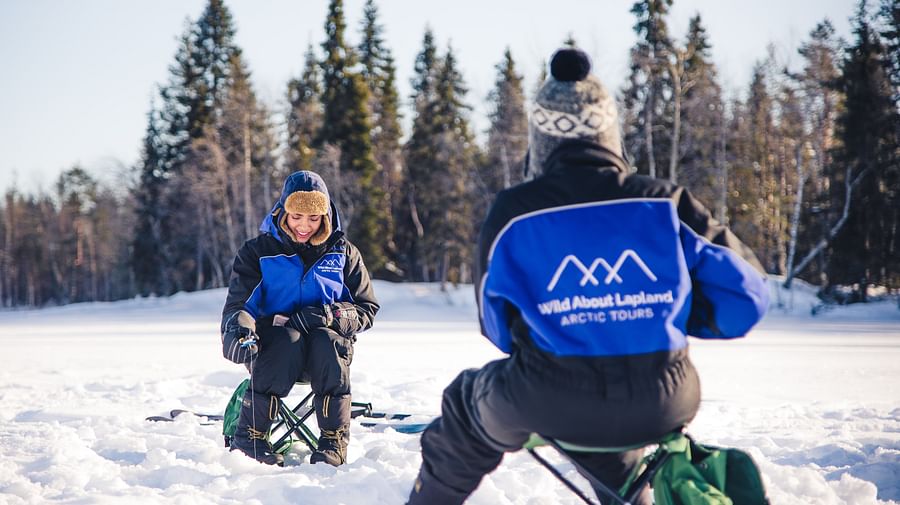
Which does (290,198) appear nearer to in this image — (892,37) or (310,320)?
(310,320)

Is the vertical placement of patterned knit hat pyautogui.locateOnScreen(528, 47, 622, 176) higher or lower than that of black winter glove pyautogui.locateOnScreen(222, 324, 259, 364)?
higher

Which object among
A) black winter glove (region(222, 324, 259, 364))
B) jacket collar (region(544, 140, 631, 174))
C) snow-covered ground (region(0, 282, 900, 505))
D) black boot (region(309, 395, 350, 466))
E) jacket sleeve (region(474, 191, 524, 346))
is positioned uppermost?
jacket collar (region(544, 140, 631, 174))

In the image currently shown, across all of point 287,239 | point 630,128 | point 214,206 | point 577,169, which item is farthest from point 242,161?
point 577,169

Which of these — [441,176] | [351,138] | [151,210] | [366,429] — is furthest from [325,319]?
[151,210]

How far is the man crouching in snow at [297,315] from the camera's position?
11.3 feet

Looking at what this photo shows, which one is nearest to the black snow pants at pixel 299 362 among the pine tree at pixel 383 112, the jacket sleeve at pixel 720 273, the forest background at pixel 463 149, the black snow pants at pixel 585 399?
the black snow pants at pixel 585 399

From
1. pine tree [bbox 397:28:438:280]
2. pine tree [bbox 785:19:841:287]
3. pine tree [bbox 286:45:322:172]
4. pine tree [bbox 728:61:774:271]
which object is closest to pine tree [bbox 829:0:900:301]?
pine tree [bbox 785:19:841:287]

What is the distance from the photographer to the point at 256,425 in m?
3.46

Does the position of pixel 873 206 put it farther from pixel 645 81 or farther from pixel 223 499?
pixel 223 499

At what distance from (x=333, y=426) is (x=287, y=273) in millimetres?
868

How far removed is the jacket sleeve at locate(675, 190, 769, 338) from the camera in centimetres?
170

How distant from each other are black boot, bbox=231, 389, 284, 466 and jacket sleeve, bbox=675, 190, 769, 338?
2456mm

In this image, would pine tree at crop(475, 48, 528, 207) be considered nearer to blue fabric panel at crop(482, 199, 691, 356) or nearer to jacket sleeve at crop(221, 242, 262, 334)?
jacket sleeve at crop(221, 242, 262, 334)

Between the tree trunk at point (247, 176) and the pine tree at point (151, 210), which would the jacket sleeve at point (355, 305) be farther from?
the pine tree at point (151, 210)
